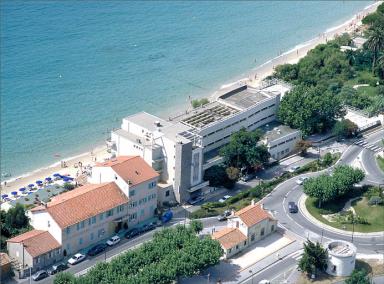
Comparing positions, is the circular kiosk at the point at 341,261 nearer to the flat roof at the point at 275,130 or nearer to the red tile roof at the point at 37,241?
the flat roof at the point at 275,130

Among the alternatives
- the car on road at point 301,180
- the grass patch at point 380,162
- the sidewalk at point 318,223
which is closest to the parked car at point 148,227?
the sidewalk at point 318,223

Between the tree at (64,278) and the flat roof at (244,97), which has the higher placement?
the flat roof at (244,97)

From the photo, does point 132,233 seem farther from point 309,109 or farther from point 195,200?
point 309,109

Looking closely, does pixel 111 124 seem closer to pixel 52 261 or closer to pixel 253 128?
pixel 253 128

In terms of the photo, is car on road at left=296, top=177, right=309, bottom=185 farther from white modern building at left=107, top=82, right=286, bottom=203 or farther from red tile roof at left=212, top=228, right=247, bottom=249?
red tile roof at left=212, top=228, right=247, bottom=249

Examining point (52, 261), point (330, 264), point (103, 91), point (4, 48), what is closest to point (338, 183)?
point (330, 264)

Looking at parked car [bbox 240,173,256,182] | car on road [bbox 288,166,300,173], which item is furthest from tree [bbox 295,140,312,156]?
parked car [bbox 240,173,256,182]
